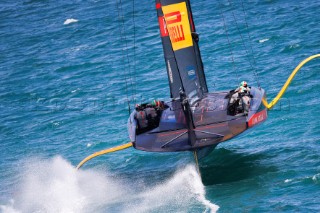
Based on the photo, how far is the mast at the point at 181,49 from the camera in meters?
28.2

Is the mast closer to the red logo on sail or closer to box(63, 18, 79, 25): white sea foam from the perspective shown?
the red logo on sail

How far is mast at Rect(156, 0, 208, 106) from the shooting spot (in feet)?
92.7

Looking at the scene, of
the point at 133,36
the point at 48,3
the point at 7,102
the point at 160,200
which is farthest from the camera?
the point at 48,3

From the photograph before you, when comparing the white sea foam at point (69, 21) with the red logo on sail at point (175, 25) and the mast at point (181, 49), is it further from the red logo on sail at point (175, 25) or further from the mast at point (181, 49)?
the red logo on sail at point (175, 25)

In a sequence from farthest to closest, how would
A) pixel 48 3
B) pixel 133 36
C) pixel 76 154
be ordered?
1. pixel 48 3
2. pixel 133 36
3. pixel 76 154

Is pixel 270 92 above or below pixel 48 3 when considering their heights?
below

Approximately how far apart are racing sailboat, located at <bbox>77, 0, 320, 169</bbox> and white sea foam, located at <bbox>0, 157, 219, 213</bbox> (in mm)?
1528

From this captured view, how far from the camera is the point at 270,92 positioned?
39031 mm

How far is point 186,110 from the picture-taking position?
26938mm

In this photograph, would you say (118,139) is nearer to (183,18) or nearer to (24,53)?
(183,18)

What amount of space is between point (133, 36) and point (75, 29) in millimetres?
6135

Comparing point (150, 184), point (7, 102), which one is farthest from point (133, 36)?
point (150, 184)

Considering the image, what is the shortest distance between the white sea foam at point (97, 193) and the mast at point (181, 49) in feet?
10.0

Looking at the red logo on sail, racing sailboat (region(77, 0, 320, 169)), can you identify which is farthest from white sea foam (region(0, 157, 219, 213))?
the red logo on sail
